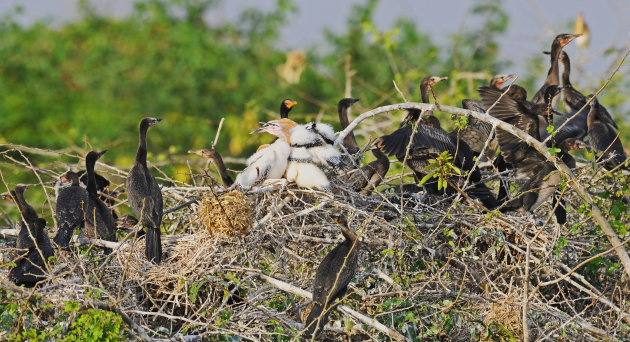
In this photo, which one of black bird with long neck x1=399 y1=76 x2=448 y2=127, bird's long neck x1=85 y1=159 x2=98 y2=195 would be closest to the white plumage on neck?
bird's long neck x1=85 y1=159 x2=98 y2=195

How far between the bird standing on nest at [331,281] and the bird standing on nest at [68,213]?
2075mm

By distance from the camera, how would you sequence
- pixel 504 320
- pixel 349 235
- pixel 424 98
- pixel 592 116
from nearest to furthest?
1. pixel 349 235
2. pixel 504 320
3. pixel 592 116
4. pixel 424 98

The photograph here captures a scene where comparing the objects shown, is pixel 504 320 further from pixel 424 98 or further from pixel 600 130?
pixel 424 98

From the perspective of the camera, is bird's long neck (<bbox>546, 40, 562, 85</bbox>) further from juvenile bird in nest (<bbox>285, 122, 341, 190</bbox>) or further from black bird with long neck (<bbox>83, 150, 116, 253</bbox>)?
black bird with long neck (<bbox>83, 150, 116, 253</bbox>)

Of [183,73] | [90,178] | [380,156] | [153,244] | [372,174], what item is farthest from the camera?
[183,73]

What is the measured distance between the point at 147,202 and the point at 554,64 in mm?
5287

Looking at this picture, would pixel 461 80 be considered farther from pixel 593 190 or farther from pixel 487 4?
pixel 593 190

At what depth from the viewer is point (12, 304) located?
17.8ft

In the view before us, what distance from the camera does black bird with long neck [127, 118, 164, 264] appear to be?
662 cm

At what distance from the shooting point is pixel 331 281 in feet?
19.2

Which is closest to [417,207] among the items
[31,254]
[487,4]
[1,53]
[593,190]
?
[593,190]

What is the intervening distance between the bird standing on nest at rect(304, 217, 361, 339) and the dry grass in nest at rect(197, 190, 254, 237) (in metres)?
0.77

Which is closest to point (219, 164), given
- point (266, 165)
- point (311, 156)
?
point (266, 165)

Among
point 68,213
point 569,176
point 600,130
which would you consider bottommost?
point 68,213
